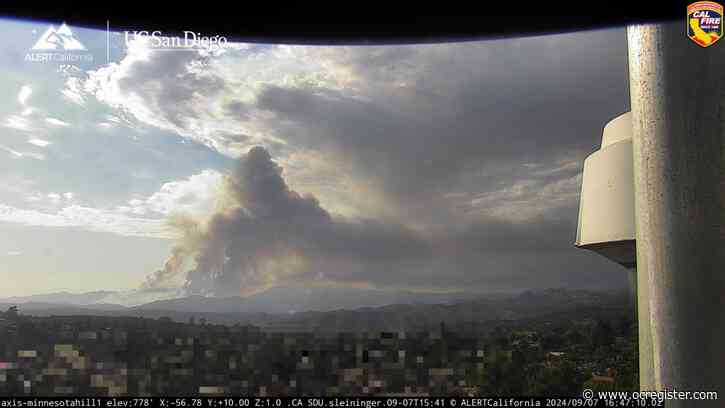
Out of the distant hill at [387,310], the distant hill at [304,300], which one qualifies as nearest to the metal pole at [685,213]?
the distant hill at [387,310]

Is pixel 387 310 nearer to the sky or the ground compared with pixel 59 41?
nearer to the ground

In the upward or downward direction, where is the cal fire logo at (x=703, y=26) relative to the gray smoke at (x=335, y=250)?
upward

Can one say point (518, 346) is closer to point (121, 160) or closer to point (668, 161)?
point (668, 161)

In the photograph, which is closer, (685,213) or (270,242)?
(685,213)

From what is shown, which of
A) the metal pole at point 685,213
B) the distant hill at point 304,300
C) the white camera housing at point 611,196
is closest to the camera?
the metal pole at point 685,213

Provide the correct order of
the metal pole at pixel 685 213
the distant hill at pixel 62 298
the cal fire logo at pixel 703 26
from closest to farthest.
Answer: the metal pole at pixel 685 213 < the cal fire logo at pixel 703 26 < the distant hill at pixel 62 298

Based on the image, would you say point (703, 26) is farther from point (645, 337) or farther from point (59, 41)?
point (59, 41)

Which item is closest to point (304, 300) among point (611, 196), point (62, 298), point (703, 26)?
point (62, 298)

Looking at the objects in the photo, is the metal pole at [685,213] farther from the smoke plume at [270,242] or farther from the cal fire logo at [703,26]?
the smoke plume at [270,242]
